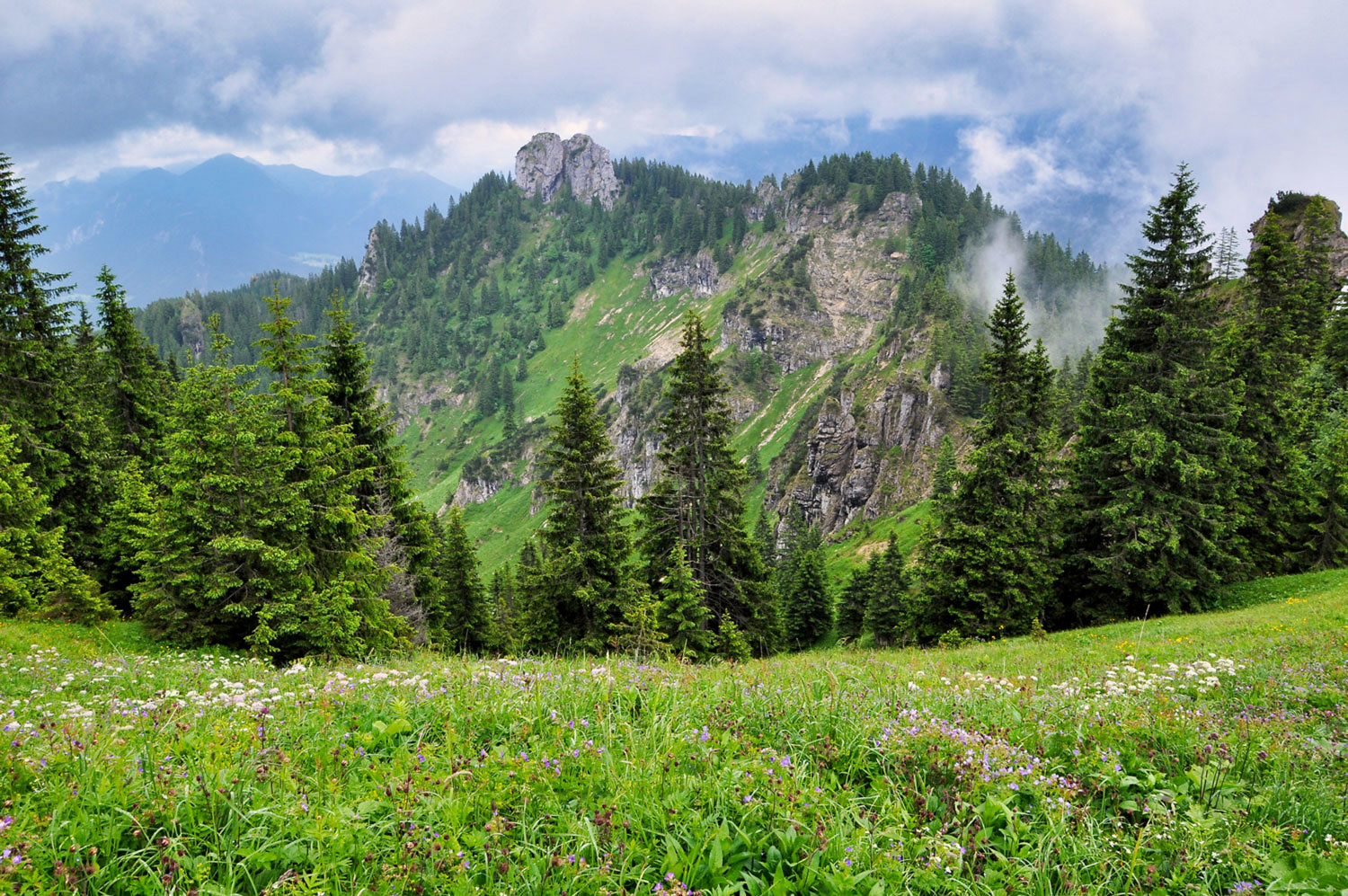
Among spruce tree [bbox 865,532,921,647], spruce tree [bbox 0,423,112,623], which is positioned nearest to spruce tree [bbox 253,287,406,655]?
spruce tree [bbox 0,423,112,623]

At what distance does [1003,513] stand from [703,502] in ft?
43.1

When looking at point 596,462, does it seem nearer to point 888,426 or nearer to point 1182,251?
point 1182,251

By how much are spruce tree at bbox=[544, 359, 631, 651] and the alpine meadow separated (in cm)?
18

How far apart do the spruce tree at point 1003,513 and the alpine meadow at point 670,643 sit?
191mm

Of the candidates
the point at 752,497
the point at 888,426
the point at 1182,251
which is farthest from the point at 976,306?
the point at 1182,251

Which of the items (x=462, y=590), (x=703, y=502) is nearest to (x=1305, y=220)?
(x=703, y=502)

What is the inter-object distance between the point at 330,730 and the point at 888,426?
422ft

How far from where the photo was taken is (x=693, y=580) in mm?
23641

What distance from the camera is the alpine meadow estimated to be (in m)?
3.32

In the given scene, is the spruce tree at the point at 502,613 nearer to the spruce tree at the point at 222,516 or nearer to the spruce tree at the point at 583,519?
the spruce tree at the point at 583,519

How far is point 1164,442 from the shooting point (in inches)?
939

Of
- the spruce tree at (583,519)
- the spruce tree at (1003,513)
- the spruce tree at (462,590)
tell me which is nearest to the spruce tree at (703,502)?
the spruce tree at (583,519)

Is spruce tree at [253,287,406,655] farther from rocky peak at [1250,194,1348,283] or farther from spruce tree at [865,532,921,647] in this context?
rocky peak at [1250,194,1348,283]

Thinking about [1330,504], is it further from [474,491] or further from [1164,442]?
[474,491]
